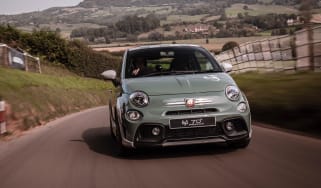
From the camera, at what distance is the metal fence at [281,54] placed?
53.3ft

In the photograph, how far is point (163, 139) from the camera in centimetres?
790

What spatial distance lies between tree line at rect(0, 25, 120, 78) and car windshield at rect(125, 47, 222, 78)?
39.6 m

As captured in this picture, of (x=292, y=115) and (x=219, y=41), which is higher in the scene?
(x=292, y=115)

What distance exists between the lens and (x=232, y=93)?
8.12 meters

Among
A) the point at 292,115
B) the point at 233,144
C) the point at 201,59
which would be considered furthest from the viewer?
the point at 292,115

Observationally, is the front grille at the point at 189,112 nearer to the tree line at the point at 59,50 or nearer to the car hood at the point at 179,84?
the car hood at the point at 179,84

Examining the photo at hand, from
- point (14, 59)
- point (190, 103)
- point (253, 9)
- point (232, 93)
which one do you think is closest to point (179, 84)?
point (190, 103)

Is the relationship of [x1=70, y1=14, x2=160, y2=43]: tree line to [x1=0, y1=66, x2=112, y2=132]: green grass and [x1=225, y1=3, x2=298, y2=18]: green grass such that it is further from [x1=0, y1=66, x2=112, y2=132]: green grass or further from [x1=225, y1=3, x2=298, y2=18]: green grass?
[x1=0, y1=66, x2=112, y2=132]: green grass

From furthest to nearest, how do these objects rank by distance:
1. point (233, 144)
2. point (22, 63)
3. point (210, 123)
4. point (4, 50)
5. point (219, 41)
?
1. point (219, 41)
2. point (22, 63)
3. point (4, 50)
4. point (233, 144)
5. point (210, 123)

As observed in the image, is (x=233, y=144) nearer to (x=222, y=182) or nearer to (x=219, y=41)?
(x=222, y=182)

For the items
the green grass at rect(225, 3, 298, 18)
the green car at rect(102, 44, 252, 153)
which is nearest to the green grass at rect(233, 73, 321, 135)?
the green car at rect(102, 44, 252, 153)

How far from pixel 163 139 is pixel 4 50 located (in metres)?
24.4

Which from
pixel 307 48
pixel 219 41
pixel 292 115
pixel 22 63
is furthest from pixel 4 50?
pixel 219 41

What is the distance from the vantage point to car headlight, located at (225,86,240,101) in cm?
807
